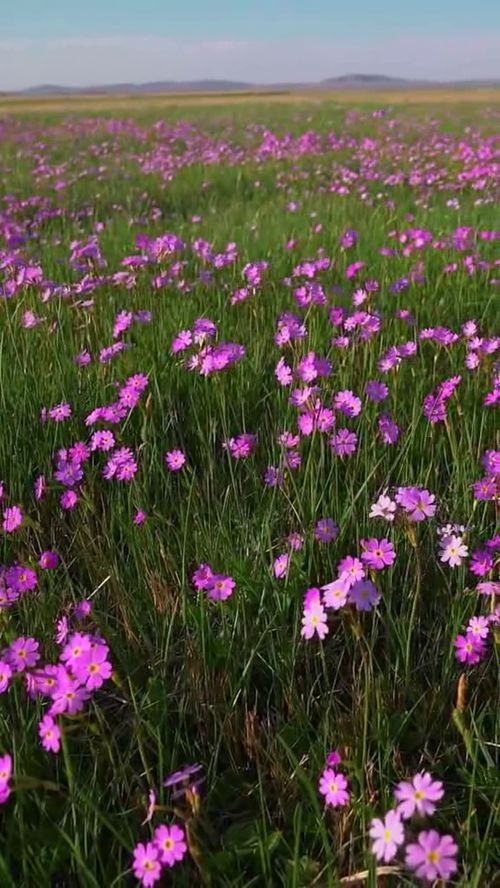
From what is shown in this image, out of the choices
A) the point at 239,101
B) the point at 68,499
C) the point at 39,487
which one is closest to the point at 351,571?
the point at 68,499

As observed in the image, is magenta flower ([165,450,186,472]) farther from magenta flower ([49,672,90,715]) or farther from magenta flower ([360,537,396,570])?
magenta flower ([49,672,90,715])

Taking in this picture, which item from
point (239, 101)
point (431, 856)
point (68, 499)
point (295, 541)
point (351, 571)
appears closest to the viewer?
point (431, 856)

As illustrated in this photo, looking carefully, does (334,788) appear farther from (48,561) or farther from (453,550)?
(48,561)

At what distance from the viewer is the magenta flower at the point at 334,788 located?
1.35 meters

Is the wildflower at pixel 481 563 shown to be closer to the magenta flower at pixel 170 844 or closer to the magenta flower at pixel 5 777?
the magenta flower at pixel 170 844

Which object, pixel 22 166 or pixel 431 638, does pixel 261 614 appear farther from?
pixel 22 166

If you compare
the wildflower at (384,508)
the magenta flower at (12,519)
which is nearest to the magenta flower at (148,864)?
the wildflower at (384,508)

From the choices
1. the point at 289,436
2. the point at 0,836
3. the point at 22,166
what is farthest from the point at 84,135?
the point at 0,836

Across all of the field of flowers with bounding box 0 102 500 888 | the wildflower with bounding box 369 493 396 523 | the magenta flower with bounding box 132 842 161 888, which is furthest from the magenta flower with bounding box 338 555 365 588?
the magenta flower with bounding box 132 842 161 888

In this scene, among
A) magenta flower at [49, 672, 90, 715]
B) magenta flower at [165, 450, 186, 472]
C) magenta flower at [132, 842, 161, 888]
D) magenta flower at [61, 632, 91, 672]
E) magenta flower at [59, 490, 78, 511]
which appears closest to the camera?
magenta flower at [132, 842, 161, 888]

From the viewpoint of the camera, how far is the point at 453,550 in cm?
169

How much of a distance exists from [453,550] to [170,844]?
0.88 metres

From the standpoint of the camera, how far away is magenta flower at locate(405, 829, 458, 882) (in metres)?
1.03

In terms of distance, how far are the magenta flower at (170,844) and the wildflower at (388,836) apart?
32 centimetres
